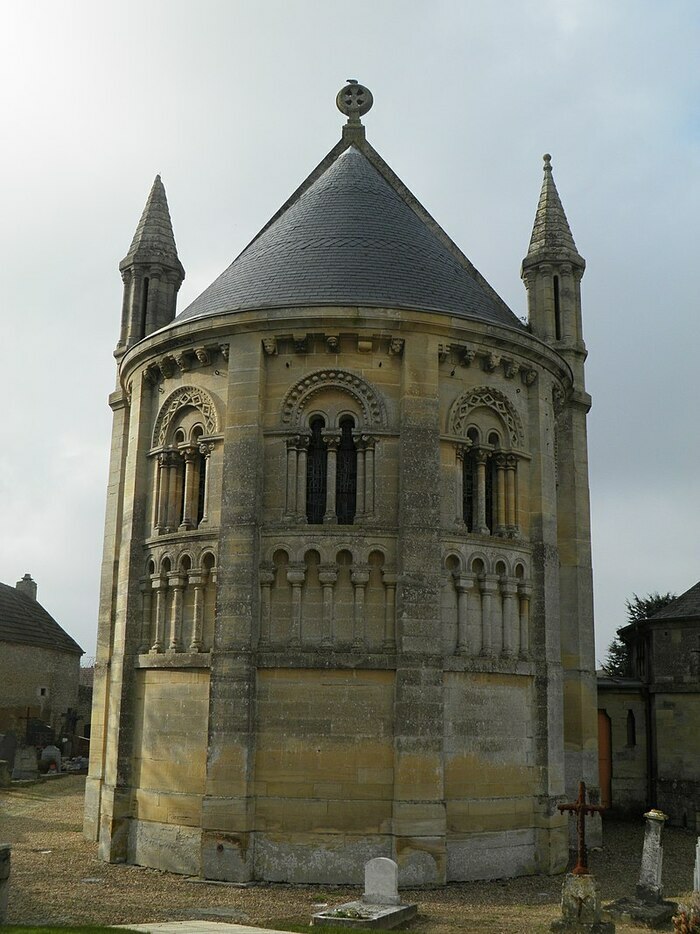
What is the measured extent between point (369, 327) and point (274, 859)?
963cm

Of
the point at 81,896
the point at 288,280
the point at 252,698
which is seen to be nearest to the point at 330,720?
the point at 252,698

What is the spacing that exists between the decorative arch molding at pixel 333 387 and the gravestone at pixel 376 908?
7.75 metres

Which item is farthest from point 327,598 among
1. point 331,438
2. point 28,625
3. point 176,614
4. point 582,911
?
point 28,625

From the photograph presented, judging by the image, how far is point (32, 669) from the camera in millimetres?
43688

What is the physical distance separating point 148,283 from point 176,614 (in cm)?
1054

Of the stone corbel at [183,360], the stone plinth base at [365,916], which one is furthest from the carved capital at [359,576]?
the stone corbel at [183,360]

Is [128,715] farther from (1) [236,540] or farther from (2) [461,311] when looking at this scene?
(2) [461,311]

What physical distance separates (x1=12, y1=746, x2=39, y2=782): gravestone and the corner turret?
22523 mm

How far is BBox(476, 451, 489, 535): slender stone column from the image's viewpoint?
62.0ft

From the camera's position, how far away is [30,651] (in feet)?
144

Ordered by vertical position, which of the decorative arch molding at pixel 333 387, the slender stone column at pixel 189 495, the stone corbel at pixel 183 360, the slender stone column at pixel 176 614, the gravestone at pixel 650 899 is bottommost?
the gravestone at pixel 650 899

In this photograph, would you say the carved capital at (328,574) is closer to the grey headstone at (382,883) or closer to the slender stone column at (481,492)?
the slender stone column at (481,492)

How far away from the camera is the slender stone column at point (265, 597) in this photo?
17.6 metres

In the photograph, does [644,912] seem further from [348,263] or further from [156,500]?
[348,263]
